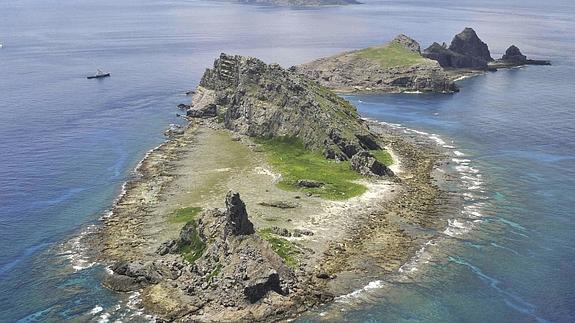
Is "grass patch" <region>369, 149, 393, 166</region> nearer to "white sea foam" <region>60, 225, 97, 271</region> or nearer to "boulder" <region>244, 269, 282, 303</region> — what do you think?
"boulder" <region>244, 269, 282, 303</region>

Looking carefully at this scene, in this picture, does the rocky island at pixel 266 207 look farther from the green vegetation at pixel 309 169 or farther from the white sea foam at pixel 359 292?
→ the white sea foam at pixel 359 292

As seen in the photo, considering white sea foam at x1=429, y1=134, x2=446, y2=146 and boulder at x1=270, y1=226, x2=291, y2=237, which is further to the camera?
white sea foam at x1=429, y1=134, x2=446, y2=146

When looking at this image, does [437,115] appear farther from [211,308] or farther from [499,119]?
[211,308]

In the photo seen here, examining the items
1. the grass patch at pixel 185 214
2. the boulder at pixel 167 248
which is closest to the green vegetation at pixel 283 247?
the boulder at pixel 167 248

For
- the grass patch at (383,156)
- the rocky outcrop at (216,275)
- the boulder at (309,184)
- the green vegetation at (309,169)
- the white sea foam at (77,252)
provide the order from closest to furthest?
the rocky outcrop at (216,275)
the white sea foam at (77,252)
the green vegetation at (309,169)
the boulder at (309,184)
the grass patch at (383,156)

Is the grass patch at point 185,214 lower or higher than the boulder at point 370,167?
lower

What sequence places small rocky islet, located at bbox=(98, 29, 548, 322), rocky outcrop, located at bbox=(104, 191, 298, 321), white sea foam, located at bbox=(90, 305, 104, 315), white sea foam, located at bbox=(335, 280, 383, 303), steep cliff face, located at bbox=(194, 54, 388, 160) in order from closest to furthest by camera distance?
white sea foam, located at bbox=(90, 305, 104, 315), rocky outcrop, located at bbox=(104, 191, 298, 321), white sea foam, located at bbox=(335, 280, 383, 303), small rocky islet, located at bbox=(98, 29, 548, 322), steep cliff face, located at bbox=(194, 54, 388, 160)

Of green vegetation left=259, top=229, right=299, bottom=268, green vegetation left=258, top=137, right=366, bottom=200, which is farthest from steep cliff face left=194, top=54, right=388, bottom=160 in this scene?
green vegetation left=259, top=229, right=299, bottom=268
